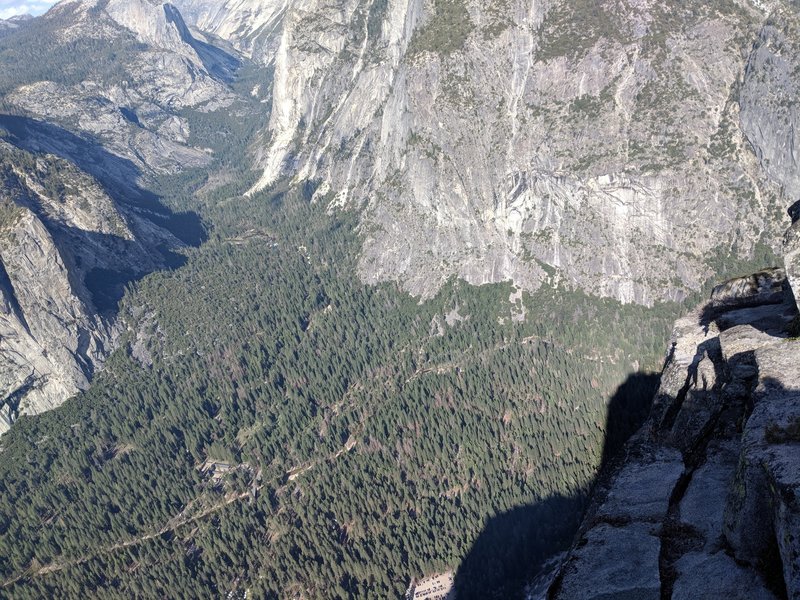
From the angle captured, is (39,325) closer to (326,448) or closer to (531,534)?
(326,448)

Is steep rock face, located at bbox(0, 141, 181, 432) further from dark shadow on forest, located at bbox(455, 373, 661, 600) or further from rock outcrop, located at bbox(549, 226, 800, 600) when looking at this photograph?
rock outcrop, located at bbox(549, 226, 800, 600)

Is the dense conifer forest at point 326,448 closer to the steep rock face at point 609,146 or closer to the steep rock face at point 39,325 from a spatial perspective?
the steep rock face at point 39,325

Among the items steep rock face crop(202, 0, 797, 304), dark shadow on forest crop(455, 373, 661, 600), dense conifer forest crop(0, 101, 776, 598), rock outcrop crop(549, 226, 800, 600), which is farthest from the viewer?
steep rock face crop(202, 0, 797, 304)

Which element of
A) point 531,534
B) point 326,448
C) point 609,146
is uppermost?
point 609,146

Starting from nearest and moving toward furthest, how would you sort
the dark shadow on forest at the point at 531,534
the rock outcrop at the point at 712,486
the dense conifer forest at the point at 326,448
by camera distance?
the rock outcrop at the point at 712,486 → the dark shadow on forest at the point at 531,534 → the dense conifer forest at the point at 326,448

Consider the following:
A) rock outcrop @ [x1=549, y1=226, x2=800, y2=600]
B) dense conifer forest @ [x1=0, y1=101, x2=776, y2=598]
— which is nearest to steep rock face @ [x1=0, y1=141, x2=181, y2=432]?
dense conifer forest @ [x1=0, y1=101, x2=776, y2=598]

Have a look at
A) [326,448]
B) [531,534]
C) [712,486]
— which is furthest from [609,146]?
[712,486]

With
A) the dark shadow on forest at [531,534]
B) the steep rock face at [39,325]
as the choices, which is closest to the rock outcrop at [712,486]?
the dark shadow on forest at [531,534]
